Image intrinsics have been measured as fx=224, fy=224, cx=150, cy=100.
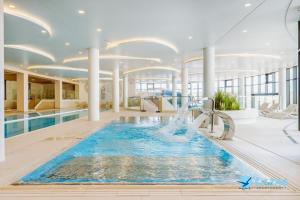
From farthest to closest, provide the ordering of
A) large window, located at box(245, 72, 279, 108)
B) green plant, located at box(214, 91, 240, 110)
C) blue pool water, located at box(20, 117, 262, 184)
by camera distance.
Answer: large window, located at box(245, 72, 279, 108) → green plant, located at box(214, 91, 240, 110) → blue pool water, located at box(20, 117, 262, 184)

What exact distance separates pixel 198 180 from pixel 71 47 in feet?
34.2

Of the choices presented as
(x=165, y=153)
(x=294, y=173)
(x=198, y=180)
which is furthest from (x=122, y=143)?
(x=294, y=173)

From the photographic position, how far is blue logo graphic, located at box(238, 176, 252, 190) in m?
2.98

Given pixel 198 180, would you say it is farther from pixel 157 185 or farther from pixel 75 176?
pixel 75 176

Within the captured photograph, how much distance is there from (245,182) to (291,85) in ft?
67.2

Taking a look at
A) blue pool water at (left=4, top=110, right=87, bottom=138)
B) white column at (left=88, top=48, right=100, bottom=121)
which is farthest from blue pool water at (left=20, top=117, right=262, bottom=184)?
white column at (left=88, top=48, right=100, bottom=121)

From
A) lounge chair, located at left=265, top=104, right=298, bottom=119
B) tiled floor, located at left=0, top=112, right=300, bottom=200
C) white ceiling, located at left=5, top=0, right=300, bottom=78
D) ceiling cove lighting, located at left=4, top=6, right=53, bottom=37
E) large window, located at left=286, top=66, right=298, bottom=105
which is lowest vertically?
tiled floor, located at left=0, top=112, right=300, bottom=200

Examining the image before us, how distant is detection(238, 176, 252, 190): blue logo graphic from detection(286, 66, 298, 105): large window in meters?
19.7

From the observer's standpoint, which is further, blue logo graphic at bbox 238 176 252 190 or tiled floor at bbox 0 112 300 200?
blue logo graphic at bbox 238 176 252 190

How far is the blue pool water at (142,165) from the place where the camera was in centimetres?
324

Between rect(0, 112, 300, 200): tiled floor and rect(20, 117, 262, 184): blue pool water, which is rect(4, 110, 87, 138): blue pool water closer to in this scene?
rect(0, 112, 300, 200): tiled floor

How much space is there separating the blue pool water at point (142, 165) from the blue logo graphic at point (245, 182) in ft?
0.32

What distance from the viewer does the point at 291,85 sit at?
20016 mm

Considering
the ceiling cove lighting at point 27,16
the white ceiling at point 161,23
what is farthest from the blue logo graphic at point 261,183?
the ceiling cove lighting at point 27,16
